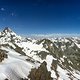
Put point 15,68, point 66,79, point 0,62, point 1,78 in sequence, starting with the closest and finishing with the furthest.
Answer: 1. point 1,78
2. point 15,68
3. point 0,62
4. point 66,79

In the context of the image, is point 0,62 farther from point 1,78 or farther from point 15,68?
point 1,78

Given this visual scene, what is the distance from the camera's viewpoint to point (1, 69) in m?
64.4

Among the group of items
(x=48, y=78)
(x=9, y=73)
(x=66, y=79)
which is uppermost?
(x=9, y=73)

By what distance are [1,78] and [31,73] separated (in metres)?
14.4

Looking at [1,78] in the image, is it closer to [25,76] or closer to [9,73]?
[9,73]

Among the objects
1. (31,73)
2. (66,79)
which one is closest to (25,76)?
(31,73)

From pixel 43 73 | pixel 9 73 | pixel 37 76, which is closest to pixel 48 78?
pixel 43 73

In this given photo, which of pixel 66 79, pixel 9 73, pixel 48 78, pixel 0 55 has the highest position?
pixel 0 55

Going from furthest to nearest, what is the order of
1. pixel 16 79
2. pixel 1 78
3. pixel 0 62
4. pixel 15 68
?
pixel 0 62
pixel 15 68
pixel 16 79
pixel 1 78

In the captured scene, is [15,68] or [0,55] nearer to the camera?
[15,68]

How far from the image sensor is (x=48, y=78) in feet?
252

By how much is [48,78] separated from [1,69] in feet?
71.7

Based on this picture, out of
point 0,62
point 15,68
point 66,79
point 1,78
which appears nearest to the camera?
point 1,78

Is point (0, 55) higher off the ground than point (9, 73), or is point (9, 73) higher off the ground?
point (0, 55)
